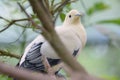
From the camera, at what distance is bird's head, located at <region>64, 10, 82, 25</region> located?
4.01 ft

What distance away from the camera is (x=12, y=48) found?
935 millimetres

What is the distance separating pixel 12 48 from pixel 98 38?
7.53 feet

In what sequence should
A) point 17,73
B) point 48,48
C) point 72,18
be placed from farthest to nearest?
point 72,18, point 48,48, point 17,73

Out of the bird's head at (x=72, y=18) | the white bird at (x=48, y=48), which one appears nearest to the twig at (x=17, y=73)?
the white bird at (x=48, y=48)

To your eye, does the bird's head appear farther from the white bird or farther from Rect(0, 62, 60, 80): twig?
Rect(0, 62, 60, 80): twig

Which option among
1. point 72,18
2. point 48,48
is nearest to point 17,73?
point 48,48

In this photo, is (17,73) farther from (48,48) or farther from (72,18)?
(72,18)

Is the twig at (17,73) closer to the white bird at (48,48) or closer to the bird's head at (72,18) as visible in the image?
the white bird at (48,48)

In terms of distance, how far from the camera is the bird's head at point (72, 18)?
48.1 inches

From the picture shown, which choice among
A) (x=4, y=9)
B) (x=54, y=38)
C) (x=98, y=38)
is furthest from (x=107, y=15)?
(x=54, y=38)

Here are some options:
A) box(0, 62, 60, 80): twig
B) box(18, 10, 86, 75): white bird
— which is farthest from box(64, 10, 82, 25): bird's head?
box(0, 62, 60, 80): twig

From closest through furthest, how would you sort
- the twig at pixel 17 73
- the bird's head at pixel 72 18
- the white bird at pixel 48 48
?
the twig at pixel 17 73
the white bird at pixel 48 48
the bird's head at pixel 72 18

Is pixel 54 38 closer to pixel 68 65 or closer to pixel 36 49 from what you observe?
pixel 68 65

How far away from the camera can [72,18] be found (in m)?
1.26
